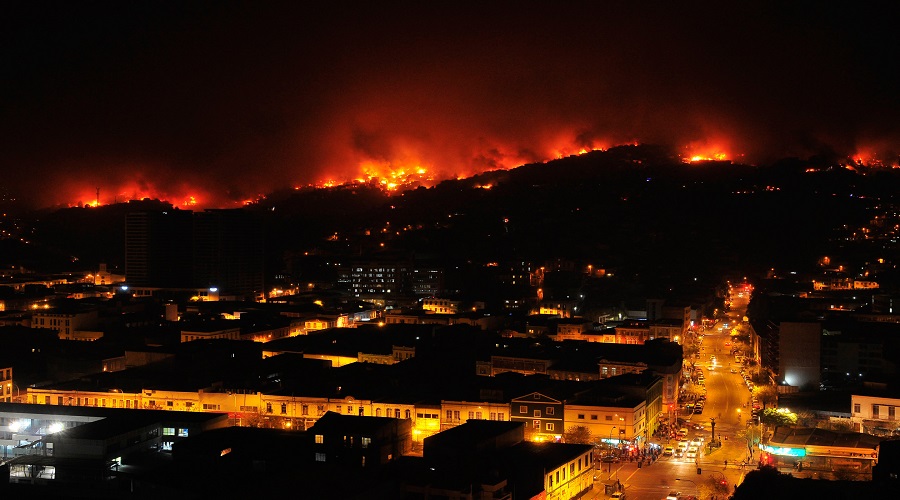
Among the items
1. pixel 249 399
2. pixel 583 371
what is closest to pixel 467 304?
pixel 583 371

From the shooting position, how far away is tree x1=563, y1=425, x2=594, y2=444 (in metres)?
14.4

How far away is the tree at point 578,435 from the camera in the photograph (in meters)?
14.4

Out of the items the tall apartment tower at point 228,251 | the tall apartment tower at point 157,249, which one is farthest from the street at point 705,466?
the tall apartment tower at point 157,249

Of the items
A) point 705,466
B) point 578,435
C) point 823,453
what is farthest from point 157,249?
point 823,453

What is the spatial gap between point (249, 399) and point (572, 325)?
11.0 meters

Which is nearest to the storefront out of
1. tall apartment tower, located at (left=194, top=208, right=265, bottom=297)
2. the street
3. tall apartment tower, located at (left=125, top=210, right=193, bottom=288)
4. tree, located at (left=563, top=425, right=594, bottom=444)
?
the street

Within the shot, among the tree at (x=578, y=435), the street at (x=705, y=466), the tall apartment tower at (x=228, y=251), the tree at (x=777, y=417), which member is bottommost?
the street at (x=705, y=466)

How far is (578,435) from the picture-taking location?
571 inches

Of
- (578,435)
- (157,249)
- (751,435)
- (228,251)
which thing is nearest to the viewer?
(578,435)

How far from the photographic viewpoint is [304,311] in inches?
1167

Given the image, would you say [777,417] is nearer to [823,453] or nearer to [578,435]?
[823,453]

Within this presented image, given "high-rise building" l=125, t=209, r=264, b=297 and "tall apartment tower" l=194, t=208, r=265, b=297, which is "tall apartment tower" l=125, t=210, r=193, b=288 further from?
"tall apartment tower" l=194, t=208, r=265, b=297

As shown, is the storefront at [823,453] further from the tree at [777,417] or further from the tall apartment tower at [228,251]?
the tall apartment tower at [228,251]

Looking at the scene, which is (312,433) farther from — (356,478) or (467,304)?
(467,304)
